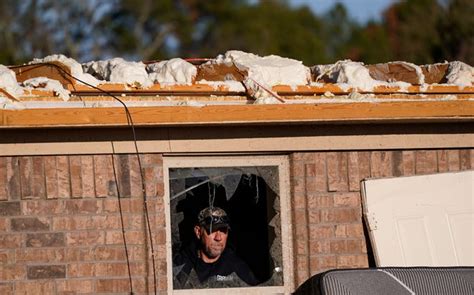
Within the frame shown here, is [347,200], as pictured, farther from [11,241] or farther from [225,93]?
[11,241]

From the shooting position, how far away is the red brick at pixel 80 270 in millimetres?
7793

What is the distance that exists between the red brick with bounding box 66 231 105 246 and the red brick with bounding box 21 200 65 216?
0.63 feet

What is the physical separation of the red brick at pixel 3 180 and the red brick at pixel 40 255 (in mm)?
400

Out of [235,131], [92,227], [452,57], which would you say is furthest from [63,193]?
[452,57]

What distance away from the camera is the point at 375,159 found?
322 inches

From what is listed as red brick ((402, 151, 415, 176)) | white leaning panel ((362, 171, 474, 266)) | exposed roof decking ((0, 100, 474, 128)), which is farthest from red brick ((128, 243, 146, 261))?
red brick ((402, 151, 415, 176))

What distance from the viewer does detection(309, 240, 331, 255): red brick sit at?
809 cm

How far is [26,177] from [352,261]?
97.4 inches

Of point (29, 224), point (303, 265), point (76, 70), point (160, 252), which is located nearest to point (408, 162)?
point (303, 265)

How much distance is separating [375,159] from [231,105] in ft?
4.22

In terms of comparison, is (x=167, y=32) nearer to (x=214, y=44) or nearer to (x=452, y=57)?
(x=214, y=44)

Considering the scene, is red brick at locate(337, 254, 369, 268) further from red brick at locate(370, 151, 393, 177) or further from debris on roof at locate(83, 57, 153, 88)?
debris on roof at locate(83, 57, 153, 88)

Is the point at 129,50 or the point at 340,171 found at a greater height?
the point at 129,50

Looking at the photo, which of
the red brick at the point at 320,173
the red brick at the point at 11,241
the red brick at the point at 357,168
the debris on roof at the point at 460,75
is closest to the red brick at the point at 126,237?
the red brick at the point at 11,241
